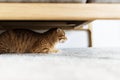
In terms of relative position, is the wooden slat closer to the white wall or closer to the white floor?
the white floor

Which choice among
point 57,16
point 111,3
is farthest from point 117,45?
point 57,16

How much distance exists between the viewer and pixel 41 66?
89 centimetres

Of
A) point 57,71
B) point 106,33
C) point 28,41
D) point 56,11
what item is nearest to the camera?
point 57,71

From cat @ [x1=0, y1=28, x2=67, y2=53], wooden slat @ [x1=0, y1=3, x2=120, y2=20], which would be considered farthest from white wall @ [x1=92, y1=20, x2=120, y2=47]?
wooden slat @ [x1=0, y1=3, x2=120, y2=20]

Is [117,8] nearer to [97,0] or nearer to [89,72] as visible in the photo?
[97,0]

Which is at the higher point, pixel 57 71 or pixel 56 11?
pixel 56 11

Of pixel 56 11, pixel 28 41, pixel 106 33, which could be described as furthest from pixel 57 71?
pixel 106 33

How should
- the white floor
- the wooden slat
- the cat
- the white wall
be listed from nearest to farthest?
the white floor
the wooden slat
the cat
the white wall

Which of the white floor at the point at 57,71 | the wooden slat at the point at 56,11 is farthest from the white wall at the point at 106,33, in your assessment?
the white floor at the point at 57,71

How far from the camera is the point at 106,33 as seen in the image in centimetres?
232

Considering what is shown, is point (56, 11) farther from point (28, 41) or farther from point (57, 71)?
point (28, 41)

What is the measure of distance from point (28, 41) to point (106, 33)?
0.94 meters

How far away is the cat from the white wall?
674mm

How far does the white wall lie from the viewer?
2309 mm
